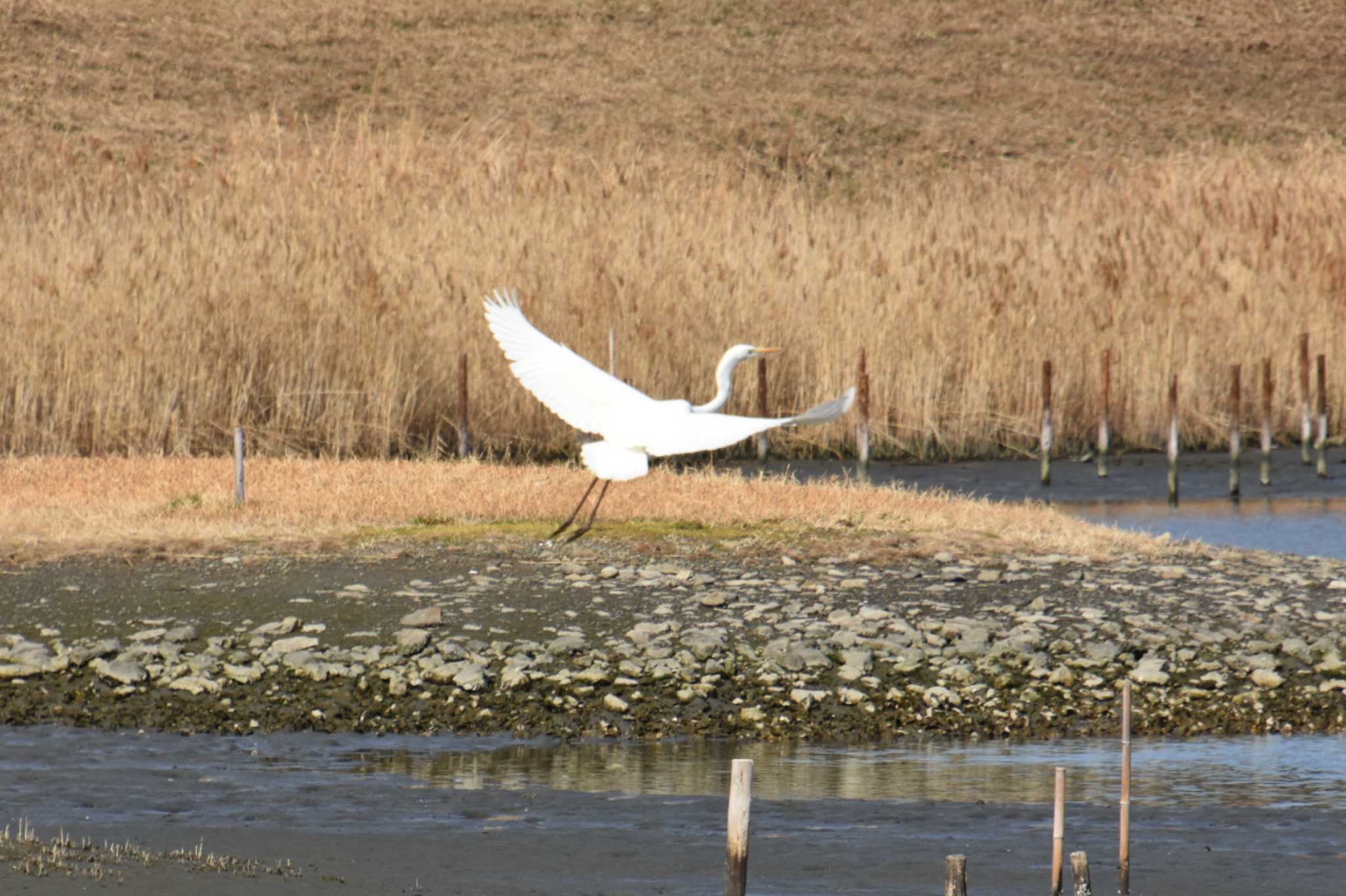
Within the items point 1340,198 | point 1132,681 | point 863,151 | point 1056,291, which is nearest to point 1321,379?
point 1056,291

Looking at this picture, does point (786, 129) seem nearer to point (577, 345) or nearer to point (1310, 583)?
point (577, 345)

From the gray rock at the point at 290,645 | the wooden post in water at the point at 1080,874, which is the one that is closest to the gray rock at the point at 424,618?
the gray rock at the point at 290,645

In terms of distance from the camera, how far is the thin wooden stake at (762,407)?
67.0 feet

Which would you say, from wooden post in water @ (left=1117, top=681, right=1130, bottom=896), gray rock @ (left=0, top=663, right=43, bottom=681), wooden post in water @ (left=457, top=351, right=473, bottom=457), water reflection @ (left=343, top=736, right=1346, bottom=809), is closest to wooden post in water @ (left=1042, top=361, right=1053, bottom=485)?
wooden post in water @ (left=457, top=351, right=473, bottom=457)

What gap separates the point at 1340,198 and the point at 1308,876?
20022mm

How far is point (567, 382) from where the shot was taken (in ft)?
40.3

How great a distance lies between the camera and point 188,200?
76.9 ft

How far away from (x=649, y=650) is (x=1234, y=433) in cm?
1096

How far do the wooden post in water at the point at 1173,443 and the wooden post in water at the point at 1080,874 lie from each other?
12862 mm

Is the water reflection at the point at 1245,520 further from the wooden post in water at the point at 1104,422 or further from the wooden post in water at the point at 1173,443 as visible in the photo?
the wooden post in water at the point at 1104,422

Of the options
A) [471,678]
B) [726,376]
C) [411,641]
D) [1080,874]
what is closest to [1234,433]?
[726,376]

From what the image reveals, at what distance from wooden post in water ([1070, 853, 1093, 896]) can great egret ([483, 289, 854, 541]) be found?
495cm

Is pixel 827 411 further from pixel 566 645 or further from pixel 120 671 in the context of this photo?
pixel 120 671

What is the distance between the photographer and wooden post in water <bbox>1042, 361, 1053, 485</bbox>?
774 inches
